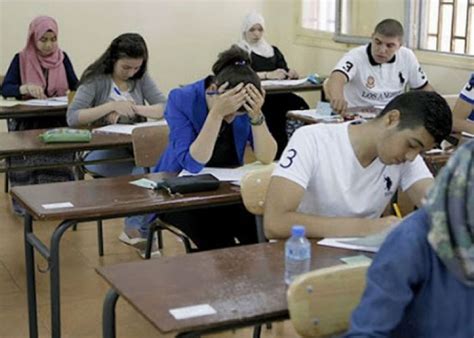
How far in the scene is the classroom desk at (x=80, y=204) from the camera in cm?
276

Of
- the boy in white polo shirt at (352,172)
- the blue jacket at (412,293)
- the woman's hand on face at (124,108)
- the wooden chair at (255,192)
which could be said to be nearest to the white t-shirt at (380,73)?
the woman's hand on face at (124,108)

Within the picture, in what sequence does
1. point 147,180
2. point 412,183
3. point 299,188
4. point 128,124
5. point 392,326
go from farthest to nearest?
point 128,124, point 147,180, point 412,183, point 299,188, point 392,326

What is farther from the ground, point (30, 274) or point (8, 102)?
point (8, 102)

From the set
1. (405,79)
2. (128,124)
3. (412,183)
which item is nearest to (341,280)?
(412,183)

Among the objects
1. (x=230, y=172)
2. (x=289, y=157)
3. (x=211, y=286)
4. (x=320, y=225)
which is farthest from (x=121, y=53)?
(x=211, y=286)

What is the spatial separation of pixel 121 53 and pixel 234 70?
1.38 meters

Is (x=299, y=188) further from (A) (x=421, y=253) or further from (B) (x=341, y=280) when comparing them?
(A) (x=421, y=253)

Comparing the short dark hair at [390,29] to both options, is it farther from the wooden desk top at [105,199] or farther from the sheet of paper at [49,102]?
the wooden desk top at [105,199]

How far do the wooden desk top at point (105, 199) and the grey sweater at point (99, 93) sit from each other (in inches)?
55.5

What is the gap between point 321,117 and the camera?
4777mm

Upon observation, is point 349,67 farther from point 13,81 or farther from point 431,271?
point 431,271

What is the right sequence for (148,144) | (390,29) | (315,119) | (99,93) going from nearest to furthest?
(148,144), (99,93), (315,119), (390,29)

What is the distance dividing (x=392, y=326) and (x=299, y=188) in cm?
88

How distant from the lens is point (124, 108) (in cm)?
448
